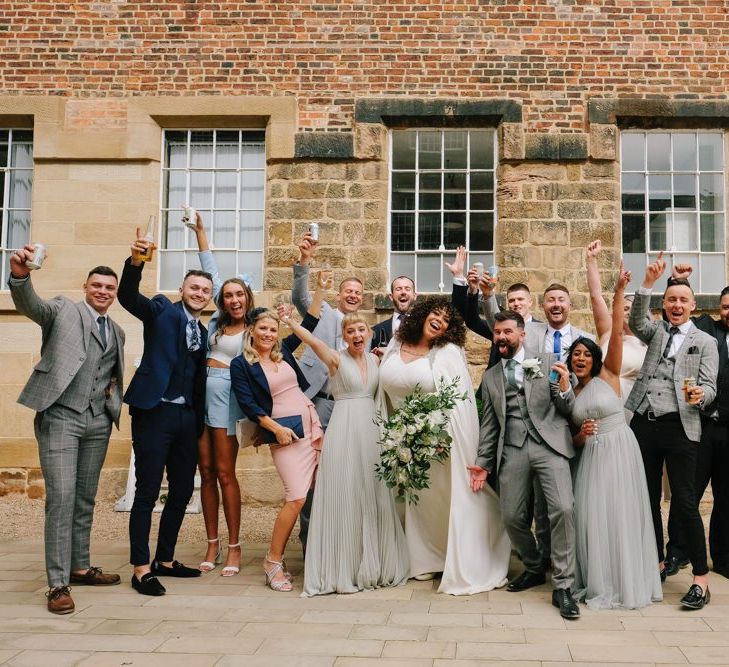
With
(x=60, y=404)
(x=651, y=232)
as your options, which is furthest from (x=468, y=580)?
(x=651, y=232)

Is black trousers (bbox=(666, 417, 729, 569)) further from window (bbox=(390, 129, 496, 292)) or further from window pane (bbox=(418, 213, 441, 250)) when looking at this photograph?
window pane (bbox=(418, 213, 441, 250))

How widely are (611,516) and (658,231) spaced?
5116mm

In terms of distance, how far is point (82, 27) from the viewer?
938 centimetres

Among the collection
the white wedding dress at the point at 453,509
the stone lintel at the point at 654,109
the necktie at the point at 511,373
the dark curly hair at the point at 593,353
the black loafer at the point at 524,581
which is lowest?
the black loafer at the point at 524,581

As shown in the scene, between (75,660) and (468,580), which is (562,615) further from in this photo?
(75,660)

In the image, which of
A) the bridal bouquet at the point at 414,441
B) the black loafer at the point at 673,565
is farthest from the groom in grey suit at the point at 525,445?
the black loafer at the point at 673,565

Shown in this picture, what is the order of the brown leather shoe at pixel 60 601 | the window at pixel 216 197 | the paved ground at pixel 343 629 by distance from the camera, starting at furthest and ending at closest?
the window at pixel 216 197 < the brown leather shoe at pixel 60 601 < the paved ground at pixel 343 629

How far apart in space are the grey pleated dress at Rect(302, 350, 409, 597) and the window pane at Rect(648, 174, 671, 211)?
5.15 m

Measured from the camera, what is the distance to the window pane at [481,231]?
9445 mm

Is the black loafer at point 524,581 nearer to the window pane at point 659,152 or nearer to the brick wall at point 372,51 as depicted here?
the brick wall at point 372,51

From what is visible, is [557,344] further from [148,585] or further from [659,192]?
[659,192]

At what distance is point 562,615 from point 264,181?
6.21 m

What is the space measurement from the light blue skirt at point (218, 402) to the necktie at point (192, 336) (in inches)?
10.3

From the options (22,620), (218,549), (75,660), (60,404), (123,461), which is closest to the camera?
(75,660)
